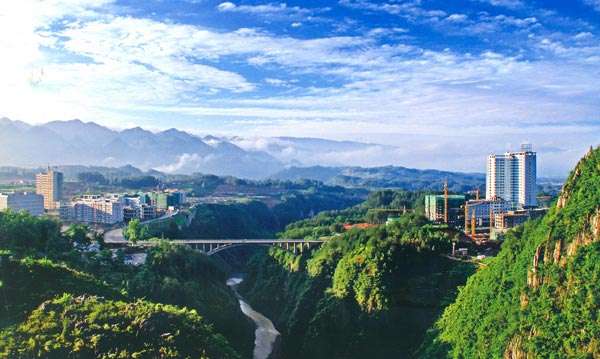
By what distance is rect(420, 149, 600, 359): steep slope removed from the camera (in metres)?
13.6

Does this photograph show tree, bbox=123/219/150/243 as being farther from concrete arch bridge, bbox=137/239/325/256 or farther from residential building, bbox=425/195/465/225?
residential building, bbox=425/195/465/225

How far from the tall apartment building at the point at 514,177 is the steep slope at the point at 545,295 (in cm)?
2749

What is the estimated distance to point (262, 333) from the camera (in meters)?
26.4

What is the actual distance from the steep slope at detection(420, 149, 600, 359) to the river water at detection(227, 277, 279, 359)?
25.4ft

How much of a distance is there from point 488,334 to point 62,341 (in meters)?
10.8

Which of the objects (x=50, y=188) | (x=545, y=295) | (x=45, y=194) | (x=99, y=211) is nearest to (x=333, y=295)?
(x=545, y=295)

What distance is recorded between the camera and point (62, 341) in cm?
1170

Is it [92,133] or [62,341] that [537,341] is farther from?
[92,133]

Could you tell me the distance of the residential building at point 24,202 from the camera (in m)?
37.9

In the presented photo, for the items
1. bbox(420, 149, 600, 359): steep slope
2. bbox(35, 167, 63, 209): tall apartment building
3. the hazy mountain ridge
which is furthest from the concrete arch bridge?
the hazy mountain ridge

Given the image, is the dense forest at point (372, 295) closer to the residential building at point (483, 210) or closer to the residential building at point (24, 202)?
the residential building at point (483, 210)

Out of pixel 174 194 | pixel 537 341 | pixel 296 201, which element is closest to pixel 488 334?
pixel 537 341

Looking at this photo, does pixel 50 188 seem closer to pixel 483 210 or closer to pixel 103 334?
pixel 483 210

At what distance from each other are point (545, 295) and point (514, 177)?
32.5 meters
